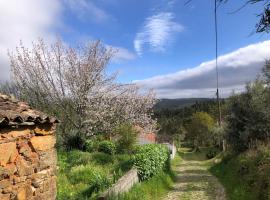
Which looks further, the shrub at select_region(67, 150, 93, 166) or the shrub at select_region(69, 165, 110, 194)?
the shrub at select_region(67, 150, 93, 166)

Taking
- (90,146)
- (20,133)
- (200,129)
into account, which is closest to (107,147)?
(90,146)

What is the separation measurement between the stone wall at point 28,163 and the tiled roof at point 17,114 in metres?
0.14

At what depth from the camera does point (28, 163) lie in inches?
264

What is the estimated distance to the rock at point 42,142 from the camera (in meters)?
6.90

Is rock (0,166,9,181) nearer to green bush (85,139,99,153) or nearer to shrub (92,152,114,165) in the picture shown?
shrub (92,152,114,165)

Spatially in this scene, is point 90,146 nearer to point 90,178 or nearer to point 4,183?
point 90,178

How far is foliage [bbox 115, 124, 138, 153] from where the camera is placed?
25.3m

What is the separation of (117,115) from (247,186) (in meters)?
11.9

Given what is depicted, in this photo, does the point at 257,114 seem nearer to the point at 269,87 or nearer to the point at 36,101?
the point at 269,87

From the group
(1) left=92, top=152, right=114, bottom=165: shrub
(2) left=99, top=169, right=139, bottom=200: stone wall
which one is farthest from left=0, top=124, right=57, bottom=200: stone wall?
(1) left=92, top=152, right=114, bottom=165: shrub

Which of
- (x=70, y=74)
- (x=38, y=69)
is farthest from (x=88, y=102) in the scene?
(x=38, y=69)

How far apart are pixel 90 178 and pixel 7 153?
1001cm

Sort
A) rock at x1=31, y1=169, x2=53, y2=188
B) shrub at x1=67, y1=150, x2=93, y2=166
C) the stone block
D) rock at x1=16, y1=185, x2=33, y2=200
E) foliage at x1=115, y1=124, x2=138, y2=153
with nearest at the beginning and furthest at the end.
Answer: rock at x1=16, y1=185, x2=33, y2=200 → rock at x1=31, y1=169, x2=53, y2=188 → the stone block → shrub at x1=67, y1=150, x2=93, y2=166 → foliage at x1=115, y1=124, x2=138, y2=153

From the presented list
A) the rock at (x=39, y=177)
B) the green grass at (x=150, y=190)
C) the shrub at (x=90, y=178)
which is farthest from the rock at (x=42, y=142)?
the shrub at (x=90, y=178)
